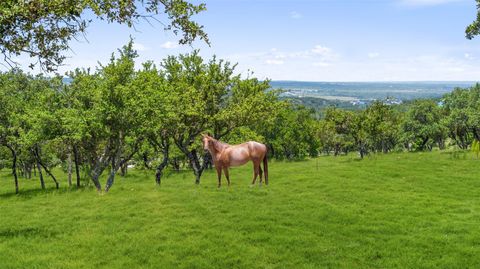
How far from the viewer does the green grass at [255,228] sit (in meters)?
16.2

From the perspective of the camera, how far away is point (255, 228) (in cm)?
1969

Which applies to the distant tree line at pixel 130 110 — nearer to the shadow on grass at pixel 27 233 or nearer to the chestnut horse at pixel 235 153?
the chestnut horse at pixel 235 153

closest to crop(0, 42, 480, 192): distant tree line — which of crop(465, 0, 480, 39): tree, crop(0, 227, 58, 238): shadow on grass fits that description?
crop(0, 227, 58, 238): shadow on grass

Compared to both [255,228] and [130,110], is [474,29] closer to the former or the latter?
[255,228]

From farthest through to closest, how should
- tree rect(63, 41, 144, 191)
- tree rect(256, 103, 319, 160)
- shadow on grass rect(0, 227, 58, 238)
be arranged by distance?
tree rect(256, 103, 319, 160) < tree rect(63, 41, 144, 191) < shadow on grass rect(0, 227, 58, 238)

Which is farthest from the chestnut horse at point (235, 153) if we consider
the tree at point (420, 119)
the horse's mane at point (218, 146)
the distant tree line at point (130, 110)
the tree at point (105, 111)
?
the tree at point (420, 119)

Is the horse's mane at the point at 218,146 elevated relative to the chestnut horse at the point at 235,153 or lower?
elevated

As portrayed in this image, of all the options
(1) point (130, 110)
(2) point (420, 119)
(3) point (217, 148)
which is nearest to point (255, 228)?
(3) point (217, 148)

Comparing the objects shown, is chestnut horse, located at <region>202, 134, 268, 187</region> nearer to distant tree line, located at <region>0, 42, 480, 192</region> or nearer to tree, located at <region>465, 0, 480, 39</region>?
distant tree line, located at <region>0, 42, 480, 192</region>

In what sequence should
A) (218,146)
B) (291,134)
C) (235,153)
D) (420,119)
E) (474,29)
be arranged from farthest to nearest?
1. (420,119)
2. (291,134)
3. (218,146)
4. (235,153)
5. (474,29)

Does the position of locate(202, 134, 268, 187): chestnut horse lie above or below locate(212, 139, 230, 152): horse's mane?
below

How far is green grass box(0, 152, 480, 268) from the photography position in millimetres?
16250

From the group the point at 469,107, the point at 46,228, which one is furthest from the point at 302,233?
the point at 469,107

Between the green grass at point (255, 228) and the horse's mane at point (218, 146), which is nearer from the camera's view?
the green grass at point (255, 228)
